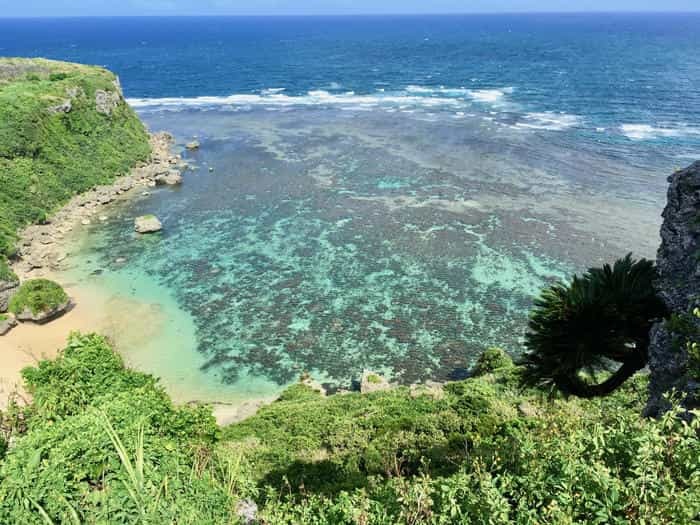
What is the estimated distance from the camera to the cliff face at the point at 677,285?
12.6 metres

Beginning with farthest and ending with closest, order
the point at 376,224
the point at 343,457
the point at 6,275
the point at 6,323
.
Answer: the point at 376,224 → the point at 6,275 → the point at 6,323 → the point at 343,457

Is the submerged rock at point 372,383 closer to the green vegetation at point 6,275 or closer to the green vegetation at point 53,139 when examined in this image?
the green vegetation at point 6,275

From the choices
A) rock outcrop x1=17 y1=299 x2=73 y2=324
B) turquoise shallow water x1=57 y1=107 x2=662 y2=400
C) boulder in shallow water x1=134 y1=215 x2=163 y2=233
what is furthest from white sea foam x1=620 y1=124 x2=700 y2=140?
rock outcrop x1=17 y1=299 x2=73 y2=324

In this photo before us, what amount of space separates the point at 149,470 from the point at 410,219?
41.8 metres

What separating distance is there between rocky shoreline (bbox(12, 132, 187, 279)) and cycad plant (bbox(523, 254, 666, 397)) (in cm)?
4282

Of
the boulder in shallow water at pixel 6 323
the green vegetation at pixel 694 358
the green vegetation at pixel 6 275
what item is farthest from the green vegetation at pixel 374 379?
the green vegetation at pixel 6 275

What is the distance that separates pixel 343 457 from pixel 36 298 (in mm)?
28987

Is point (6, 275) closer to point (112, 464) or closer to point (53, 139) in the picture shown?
point (53, 139)

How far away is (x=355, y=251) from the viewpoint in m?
46.0

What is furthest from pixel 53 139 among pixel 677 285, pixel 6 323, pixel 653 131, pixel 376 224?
pixel 653 131

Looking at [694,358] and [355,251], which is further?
[355,251]

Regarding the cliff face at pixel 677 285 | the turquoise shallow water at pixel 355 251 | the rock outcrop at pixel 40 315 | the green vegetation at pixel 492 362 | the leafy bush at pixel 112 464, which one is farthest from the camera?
the rock outcrop at pixel 40 315

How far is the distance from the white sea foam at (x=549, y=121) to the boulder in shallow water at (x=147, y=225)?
64.4 metres

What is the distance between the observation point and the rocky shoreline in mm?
43031
